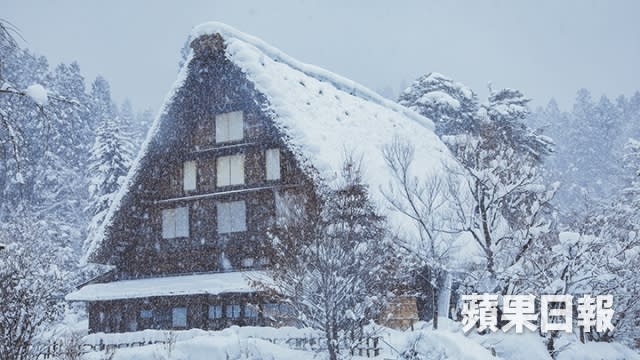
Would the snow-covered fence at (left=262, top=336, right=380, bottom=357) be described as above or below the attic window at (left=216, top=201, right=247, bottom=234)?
below

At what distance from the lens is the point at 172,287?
829 inches

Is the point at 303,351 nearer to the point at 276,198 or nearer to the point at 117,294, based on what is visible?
the point at 276,198

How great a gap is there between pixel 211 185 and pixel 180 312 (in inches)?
168

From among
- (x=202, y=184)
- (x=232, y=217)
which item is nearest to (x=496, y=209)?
(x=232, y=217)

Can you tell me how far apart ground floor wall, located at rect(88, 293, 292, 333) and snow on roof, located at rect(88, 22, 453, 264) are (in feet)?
8.07

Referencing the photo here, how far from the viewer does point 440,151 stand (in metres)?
31.2

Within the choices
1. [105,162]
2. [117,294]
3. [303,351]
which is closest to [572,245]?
[303,351]

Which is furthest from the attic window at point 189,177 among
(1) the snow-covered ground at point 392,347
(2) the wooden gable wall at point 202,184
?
(1) the snow-covered ground at point 392,347

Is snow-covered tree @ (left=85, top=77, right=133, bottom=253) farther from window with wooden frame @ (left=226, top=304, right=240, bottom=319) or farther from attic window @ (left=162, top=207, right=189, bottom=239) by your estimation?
window with wooden frame @ (left=226, top=304, right=240, bottom=319)

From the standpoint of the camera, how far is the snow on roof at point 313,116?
20.5 m

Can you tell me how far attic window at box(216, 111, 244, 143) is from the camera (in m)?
22.6

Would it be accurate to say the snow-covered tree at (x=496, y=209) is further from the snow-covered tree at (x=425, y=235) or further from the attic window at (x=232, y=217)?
the attic window at (x=232, y=217)

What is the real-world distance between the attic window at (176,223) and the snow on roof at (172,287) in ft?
4.96

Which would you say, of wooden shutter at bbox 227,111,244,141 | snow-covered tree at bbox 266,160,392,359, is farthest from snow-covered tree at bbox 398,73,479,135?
snow-covered tree at bbox 266,160,392,359
